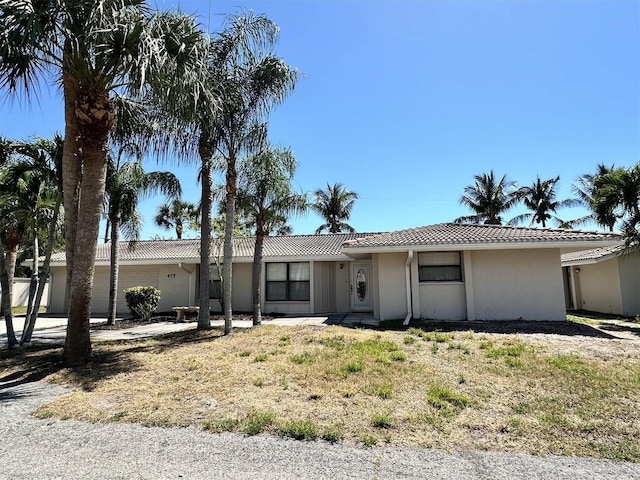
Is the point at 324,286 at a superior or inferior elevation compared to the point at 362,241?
inferior

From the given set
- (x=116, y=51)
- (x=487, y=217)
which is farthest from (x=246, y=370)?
(x=487, y=217)

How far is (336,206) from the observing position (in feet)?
110

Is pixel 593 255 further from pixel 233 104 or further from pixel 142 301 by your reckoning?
pixel 142 301

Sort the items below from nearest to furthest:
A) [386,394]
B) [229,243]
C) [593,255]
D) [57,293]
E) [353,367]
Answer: [386,394] < [353,367] < [229,243] < [593,255] < [57,293]

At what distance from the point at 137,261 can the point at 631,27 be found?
744 inches

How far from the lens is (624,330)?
10.3 metres

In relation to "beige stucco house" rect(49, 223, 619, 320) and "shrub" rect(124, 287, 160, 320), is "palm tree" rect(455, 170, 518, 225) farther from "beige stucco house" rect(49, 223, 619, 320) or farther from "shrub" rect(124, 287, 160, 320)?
"shrub" rect(124, 287, 160, 320)

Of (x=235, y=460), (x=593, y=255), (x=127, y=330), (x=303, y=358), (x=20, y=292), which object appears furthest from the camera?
(x=20, y=292)

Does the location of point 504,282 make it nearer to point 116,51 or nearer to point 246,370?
point 246,370

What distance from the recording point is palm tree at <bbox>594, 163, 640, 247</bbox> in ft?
39.2

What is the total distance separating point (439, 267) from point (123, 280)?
1456cm

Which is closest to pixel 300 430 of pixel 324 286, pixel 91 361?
pixel 91 361

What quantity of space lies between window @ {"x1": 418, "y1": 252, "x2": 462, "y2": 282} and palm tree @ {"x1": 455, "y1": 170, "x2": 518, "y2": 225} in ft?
68.5

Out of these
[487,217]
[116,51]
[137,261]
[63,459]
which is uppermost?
[487,217]
